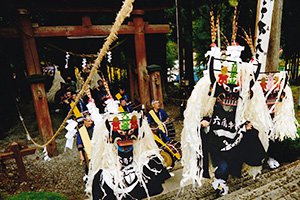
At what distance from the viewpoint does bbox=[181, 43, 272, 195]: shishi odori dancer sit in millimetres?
3607

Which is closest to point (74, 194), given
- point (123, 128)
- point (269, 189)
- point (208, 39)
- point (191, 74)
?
point (123, 128)

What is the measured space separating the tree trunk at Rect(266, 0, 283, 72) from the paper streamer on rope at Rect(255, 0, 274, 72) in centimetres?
45

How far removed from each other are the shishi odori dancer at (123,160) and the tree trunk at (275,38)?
3371 millimetres

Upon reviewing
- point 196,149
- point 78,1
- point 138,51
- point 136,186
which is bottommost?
point 136,186

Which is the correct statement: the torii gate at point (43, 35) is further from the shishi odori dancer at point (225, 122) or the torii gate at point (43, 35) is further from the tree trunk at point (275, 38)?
the shishi odori dancer at point (225, 122)

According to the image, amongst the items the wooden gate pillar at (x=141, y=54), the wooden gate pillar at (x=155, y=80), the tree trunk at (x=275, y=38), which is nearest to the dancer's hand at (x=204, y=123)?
the tree trunk at (x=275, y=38)

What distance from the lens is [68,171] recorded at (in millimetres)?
6465

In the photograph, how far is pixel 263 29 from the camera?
487cm

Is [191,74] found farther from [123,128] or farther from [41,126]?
[123,128]

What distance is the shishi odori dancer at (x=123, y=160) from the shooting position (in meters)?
3.77

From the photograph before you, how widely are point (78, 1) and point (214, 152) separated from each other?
5.87 m

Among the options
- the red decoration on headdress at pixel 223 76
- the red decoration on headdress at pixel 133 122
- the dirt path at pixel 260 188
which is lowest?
the dirt path at pixel 260 188

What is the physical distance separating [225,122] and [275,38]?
8.92 feet

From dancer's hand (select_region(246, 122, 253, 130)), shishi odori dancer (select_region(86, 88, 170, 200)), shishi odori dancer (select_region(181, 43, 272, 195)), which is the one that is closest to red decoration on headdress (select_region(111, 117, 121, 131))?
shishi odori dancer (select_region(86, 88, 170, 200))
